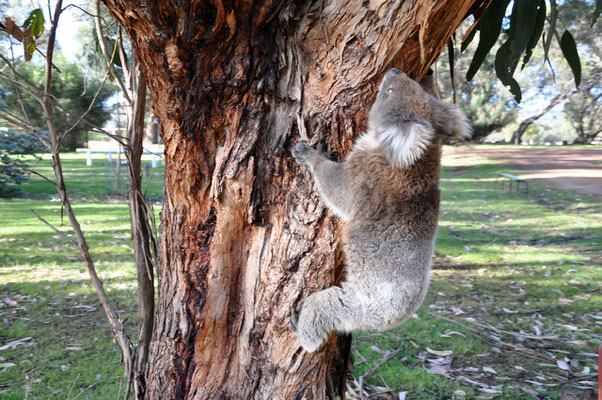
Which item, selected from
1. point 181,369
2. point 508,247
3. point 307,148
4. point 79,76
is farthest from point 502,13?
point 79,76

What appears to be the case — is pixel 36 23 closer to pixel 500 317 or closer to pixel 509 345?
pixel 509 345

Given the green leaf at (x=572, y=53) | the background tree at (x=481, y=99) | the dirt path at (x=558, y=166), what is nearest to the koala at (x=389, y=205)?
the green leaf at (x=572, y=53)

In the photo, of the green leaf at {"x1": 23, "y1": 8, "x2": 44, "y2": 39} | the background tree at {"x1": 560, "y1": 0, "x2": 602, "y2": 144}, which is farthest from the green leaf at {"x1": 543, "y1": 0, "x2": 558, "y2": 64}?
the background tree at {"x1": 560, "y1": 0, "x2": 602, "y2": 144}

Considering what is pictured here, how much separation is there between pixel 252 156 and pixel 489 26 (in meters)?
1.56

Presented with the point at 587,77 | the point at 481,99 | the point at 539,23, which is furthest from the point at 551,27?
the point at 587,77

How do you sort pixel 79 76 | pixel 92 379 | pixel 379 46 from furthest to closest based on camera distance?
pixel 79 76 < pixel 92 379 < pixel 379 46

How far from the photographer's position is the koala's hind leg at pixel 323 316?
161cm

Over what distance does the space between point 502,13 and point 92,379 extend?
10.6ft

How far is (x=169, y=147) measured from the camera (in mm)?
1639

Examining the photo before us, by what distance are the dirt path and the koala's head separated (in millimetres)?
9524

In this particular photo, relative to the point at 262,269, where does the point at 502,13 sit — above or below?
above

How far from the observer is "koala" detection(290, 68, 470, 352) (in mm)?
1813

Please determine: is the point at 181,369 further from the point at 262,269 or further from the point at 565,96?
the point at 565,96

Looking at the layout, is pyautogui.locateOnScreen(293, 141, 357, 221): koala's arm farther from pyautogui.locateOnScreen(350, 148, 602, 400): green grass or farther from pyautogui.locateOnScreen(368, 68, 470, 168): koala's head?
pyautogui.locateOnScreen(350, 148, 602, 400): green grass
